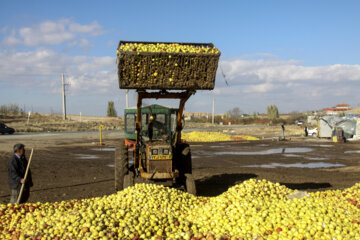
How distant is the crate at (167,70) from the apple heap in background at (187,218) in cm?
255

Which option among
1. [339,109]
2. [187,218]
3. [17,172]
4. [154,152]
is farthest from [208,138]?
[339,109]

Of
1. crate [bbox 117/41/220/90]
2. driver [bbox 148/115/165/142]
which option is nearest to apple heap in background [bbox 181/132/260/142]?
driver [bbox 148/115/165/142]

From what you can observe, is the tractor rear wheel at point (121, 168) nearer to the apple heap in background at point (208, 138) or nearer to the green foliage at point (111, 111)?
the apple heap in background at point (208, 138)

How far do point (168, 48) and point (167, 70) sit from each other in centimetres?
56

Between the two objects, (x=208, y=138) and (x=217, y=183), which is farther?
(x=208, y=138)

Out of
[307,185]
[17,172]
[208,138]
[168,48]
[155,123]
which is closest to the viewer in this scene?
[17,172]

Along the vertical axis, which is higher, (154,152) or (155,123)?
(155,123)

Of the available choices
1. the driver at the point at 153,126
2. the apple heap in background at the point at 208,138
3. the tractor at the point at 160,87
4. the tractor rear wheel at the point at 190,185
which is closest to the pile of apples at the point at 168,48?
the tractor at the point at 160,87

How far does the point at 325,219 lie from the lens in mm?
5754

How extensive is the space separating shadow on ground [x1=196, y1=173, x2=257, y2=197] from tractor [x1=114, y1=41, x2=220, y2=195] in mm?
1690

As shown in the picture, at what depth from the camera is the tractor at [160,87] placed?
26.8 feet

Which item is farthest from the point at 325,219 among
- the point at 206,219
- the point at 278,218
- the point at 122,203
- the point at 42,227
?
the point at 42,227

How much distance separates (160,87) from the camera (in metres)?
8.38

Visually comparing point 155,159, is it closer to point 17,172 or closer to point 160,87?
point 160,87
